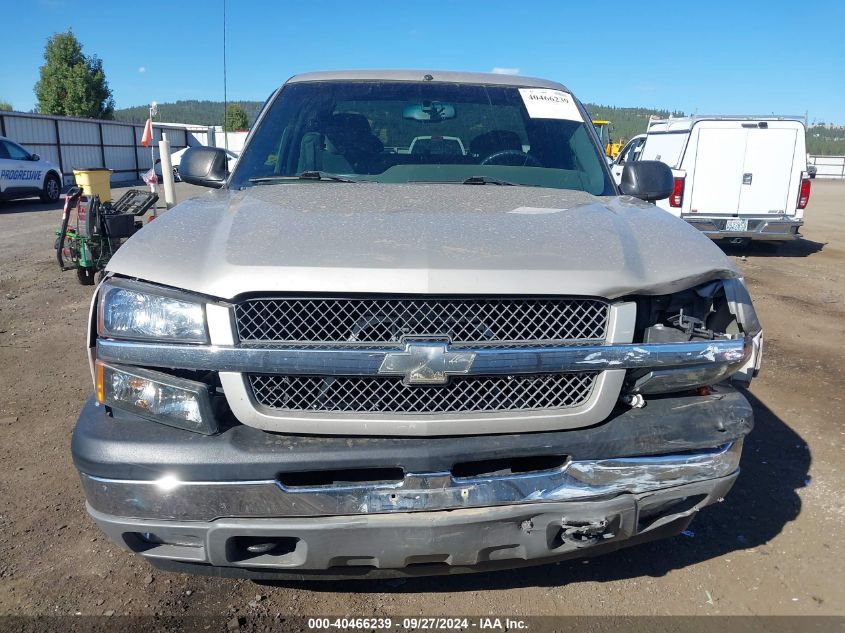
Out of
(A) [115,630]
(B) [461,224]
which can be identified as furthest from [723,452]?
(A) [115,630]

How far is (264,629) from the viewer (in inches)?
96.4

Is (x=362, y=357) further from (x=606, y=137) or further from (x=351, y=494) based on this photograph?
(x=606, y=137)

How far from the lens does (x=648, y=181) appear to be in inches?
A: 142

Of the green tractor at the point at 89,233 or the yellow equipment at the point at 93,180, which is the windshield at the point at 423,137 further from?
the yellow equipment at the point at 93,180

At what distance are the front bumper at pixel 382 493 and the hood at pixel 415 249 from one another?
469mm

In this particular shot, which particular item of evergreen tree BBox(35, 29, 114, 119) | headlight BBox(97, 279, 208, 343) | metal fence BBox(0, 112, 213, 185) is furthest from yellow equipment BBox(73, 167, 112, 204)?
evergreen tree BBox(35, 29, 114, 119)

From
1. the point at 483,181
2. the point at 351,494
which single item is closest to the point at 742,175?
the point at 483,181

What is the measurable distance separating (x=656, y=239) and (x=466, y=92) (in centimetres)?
178

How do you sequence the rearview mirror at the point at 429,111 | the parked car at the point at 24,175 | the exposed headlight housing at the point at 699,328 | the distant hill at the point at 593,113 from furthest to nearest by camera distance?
the distant hill at the point at 593,113
the parked car at the point at 24,175
the rearview mirror at the point at 429,111
the exposed headlight housing at the point at 699,328

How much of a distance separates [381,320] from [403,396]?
0.25m

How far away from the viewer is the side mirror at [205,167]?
3.57m

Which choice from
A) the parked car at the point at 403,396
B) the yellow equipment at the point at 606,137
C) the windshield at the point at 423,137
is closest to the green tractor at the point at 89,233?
the windshield at the point at 423,137

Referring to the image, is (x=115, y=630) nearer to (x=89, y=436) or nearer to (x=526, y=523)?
(x=89, y=436)

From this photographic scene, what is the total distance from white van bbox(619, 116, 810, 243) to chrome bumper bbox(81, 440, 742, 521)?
10.7 metres
